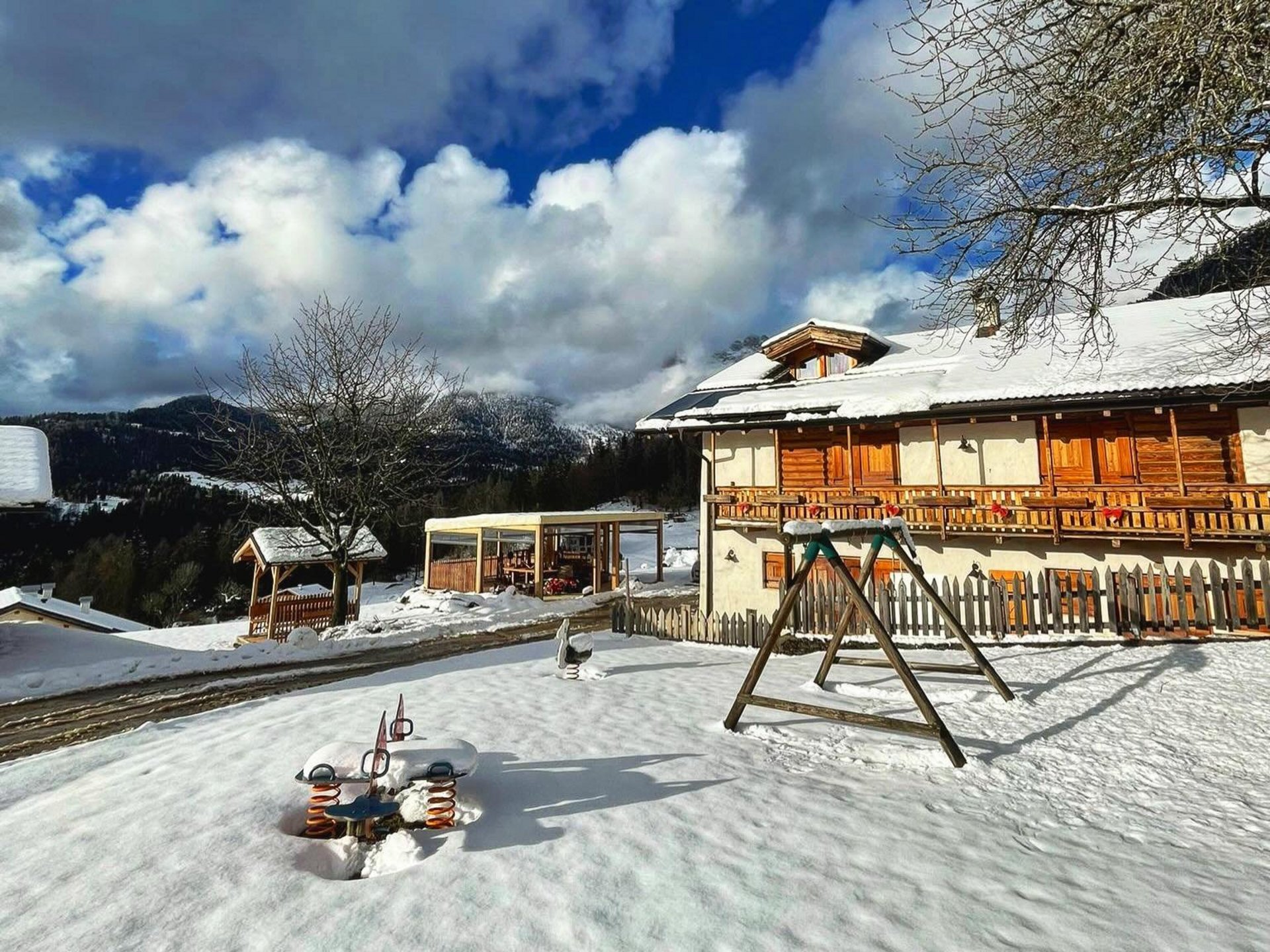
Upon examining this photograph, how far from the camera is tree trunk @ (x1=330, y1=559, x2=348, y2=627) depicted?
18219mm

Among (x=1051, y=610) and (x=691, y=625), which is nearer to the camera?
(x=1051, y=610)

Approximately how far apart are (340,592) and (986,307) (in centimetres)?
1873

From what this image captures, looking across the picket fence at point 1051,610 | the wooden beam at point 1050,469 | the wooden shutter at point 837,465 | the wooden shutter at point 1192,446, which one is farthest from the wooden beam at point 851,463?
the wooden shutter at point 1192,446

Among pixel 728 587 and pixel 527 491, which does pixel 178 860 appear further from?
pixel 527 491

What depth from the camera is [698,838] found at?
3.99 m

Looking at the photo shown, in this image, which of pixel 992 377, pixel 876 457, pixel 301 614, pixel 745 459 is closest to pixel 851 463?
pixel 876 457

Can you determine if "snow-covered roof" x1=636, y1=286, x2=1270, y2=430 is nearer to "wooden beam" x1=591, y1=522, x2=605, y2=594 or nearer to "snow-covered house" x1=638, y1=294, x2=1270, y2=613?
"snow-covered house" x1=638, y1=294, x2=1270, y2=613

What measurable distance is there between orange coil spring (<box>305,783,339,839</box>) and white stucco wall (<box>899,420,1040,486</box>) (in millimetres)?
16290

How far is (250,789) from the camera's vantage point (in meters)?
4.93

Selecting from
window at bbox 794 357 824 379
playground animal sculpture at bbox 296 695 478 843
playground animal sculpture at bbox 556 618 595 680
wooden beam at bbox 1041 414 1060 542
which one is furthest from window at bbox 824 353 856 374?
playground animal sculpture at bbox 296 695 478 843

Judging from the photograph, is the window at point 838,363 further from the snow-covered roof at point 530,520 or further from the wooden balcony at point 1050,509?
the snow-covered roof at point 530,520

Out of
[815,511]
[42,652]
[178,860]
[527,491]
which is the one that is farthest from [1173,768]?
[527,491]

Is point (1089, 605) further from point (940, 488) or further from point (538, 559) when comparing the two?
point (538, 559)

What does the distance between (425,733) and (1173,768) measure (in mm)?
7207
